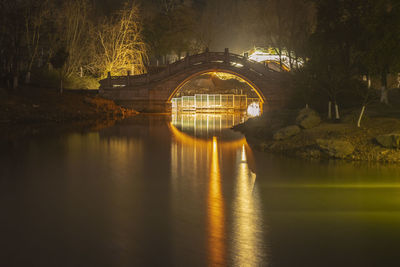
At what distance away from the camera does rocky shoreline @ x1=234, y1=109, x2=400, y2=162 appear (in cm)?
1672

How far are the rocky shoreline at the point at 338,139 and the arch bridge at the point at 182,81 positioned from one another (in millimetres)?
23184

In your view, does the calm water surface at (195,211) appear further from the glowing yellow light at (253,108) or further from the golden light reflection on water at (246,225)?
the glowing yellow light at (253,108)

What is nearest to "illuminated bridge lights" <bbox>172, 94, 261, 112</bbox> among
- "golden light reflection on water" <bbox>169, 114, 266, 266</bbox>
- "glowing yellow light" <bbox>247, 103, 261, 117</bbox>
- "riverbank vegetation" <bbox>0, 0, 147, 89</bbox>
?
"glowing yellow light" <bbox>247, 103, 261, 117</bbox>

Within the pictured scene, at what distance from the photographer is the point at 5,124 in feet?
98.9

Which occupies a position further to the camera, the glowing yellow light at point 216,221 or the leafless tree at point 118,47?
the leafless tree at point 118,47

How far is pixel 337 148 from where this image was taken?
17109 mm

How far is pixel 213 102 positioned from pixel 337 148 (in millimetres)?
40369

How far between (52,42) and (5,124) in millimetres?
15715

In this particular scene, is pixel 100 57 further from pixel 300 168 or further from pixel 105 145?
pixel 300 168

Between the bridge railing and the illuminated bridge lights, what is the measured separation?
9.09 meters

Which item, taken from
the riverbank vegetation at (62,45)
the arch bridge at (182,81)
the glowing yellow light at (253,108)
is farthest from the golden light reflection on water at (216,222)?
the glowing yellow light at (253,108)

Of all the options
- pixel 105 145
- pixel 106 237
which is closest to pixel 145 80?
pixel 105 145

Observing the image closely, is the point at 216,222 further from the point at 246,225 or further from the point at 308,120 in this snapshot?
the point at 308,120

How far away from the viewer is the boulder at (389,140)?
16.4 metres
